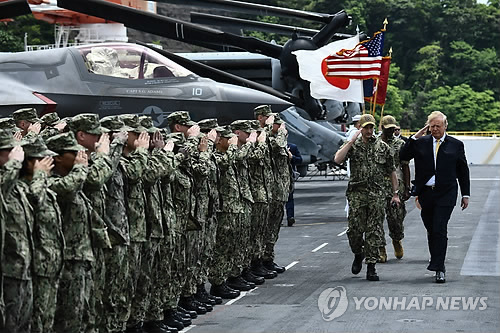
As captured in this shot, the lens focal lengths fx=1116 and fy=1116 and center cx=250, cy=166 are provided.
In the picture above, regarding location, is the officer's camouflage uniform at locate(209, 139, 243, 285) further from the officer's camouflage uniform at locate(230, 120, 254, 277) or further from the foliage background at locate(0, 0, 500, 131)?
the foliage background at locate(0, 0, 500, 131)

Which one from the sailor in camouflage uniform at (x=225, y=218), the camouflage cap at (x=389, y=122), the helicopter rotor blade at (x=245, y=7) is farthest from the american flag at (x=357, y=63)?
the sailor in camouflage uniform at (x=225, y=218)

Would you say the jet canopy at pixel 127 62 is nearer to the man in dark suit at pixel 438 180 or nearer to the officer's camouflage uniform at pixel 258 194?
the officer's camouflage uniform at pixel 258 194

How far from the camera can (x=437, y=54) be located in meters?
75.2

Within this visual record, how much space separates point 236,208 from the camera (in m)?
11.4

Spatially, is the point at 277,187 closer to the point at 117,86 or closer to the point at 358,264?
the point at 358,264

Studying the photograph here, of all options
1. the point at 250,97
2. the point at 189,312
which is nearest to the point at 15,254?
the point at 189,312

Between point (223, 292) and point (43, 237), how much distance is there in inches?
171

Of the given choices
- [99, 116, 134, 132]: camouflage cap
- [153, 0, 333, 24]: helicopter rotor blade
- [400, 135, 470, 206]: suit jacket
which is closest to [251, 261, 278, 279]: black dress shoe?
[400, 135, 470, 206]: suit jacket

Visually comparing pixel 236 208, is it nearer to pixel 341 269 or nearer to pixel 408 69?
pixel 341 269

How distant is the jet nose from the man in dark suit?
11.0 feet

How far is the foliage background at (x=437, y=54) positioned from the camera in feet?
233

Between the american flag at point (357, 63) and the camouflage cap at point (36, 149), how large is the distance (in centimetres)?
1009

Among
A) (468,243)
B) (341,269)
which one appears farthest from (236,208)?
(468,243)

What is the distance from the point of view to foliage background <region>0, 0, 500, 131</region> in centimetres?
7088
